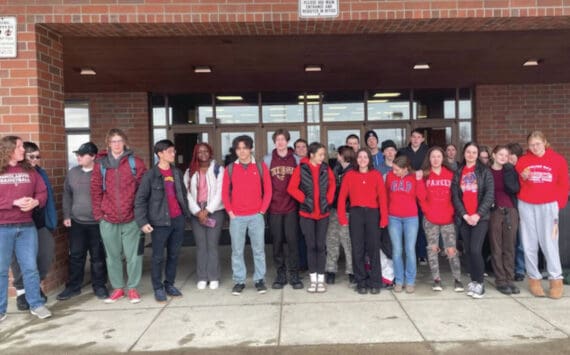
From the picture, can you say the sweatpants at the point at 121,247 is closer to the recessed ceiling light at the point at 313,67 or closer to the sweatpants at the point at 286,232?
the sweatpants at the point at 286,232

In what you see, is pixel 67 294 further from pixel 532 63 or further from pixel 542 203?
pixel 532 63

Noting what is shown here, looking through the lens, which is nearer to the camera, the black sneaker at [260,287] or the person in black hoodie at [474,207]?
the person in black hoodie at [474,207]

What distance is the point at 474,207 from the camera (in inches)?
196

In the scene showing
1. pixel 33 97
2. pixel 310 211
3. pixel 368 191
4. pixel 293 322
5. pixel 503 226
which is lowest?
pixel 293 322

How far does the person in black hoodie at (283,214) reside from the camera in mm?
5297

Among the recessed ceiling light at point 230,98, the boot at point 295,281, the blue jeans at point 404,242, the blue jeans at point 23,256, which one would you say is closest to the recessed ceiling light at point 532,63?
the blue jeans at point 404,242

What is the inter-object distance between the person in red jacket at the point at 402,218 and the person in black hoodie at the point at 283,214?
1143 millimetres

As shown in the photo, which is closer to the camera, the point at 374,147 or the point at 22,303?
the point at 22,303

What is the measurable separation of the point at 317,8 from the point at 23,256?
418 cm

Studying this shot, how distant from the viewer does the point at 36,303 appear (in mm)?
4559

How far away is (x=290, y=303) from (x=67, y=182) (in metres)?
2.93

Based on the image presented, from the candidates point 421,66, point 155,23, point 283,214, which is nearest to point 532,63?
point 421,66

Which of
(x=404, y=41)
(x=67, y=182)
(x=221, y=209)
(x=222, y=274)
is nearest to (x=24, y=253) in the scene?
(x=67, y=182)

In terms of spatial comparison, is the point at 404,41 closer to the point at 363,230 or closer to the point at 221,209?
the point at 363,230
